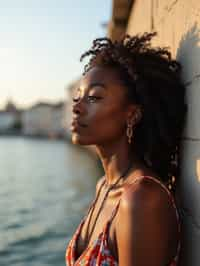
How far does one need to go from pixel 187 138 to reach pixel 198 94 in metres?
0.22

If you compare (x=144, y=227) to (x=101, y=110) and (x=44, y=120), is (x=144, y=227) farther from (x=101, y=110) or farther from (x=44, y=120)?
(x=44, y=120)

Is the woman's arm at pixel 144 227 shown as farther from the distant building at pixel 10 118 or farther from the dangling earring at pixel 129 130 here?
the distant building at pixel 10 118

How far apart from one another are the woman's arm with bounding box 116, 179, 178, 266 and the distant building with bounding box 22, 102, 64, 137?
96814 millimetres

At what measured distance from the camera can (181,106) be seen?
1744mm

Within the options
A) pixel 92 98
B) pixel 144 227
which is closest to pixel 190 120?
pixel 92 98

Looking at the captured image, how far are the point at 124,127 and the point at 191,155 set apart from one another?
0.26 meters

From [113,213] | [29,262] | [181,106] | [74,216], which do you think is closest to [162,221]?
[113,213]

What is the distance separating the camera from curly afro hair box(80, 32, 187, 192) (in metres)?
1.69

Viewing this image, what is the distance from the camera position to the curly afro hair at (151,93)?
66.4 inches

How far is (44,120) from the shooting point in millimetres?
108938

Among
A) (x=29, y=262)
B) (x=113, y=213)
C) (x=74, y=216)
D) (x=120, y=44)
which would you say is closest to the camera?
(x=113, y=213)

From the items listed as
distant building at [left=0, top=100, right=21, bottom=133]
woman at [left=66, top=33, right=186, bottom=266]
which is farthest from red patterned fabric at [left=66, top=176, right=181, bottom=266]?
distant building at [left=0, top=100, right=21, bottom=133]

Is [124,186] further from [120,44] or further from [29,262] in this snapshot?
[29,262]

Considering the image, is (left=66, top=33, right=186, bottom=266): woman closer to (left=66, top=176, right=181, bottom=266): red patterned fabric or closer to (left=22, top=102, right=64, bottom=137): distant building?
(left=66, top=176, right=181, bottom=266): red patterned fabric
